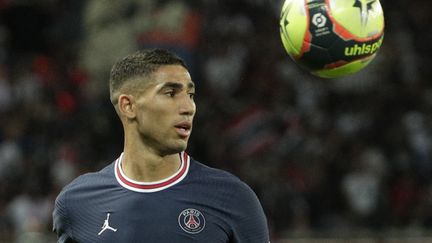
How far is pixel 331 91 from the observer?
12133mm

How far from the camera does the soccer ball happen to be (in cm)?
486

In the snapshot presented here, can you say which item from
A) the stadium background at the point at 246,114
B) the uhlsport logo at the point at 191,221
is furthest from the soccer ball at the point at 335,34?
the stadium background at the point at 246,114

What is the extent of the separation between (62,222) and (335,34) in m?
1.55

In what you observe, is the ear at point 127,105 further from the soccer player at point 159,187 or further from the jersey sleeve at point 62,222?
Result: the jersey sleeve at point 62,222

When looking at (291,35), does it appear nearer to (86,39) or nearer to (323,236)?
(323,236)

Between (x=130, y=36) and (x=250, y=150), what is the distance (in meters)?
2.37

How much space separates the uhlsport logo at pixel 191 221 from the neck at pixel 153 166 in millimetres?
201

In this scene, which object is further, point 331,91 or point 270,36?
point 270,36

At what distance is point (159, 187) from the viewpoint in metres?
4.38

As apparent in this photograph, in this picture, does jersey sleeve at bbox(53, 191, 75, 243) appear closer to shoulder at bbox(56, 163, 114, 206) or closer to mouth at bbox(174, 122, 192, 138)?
shoulder at bbox(56, 163, 114, 206)

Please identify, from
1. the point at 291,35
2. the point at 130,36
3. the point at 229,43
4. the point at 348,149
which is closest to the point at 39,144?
the point at 130,36

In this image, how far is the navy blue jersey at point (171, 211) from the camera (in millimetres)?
4277

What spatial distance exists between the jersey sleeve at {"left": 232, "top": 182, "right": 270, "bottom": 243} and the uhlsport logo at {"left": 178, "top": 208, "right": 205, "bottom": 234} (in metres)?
0.14

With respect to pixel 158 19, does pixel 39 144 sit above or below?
below
